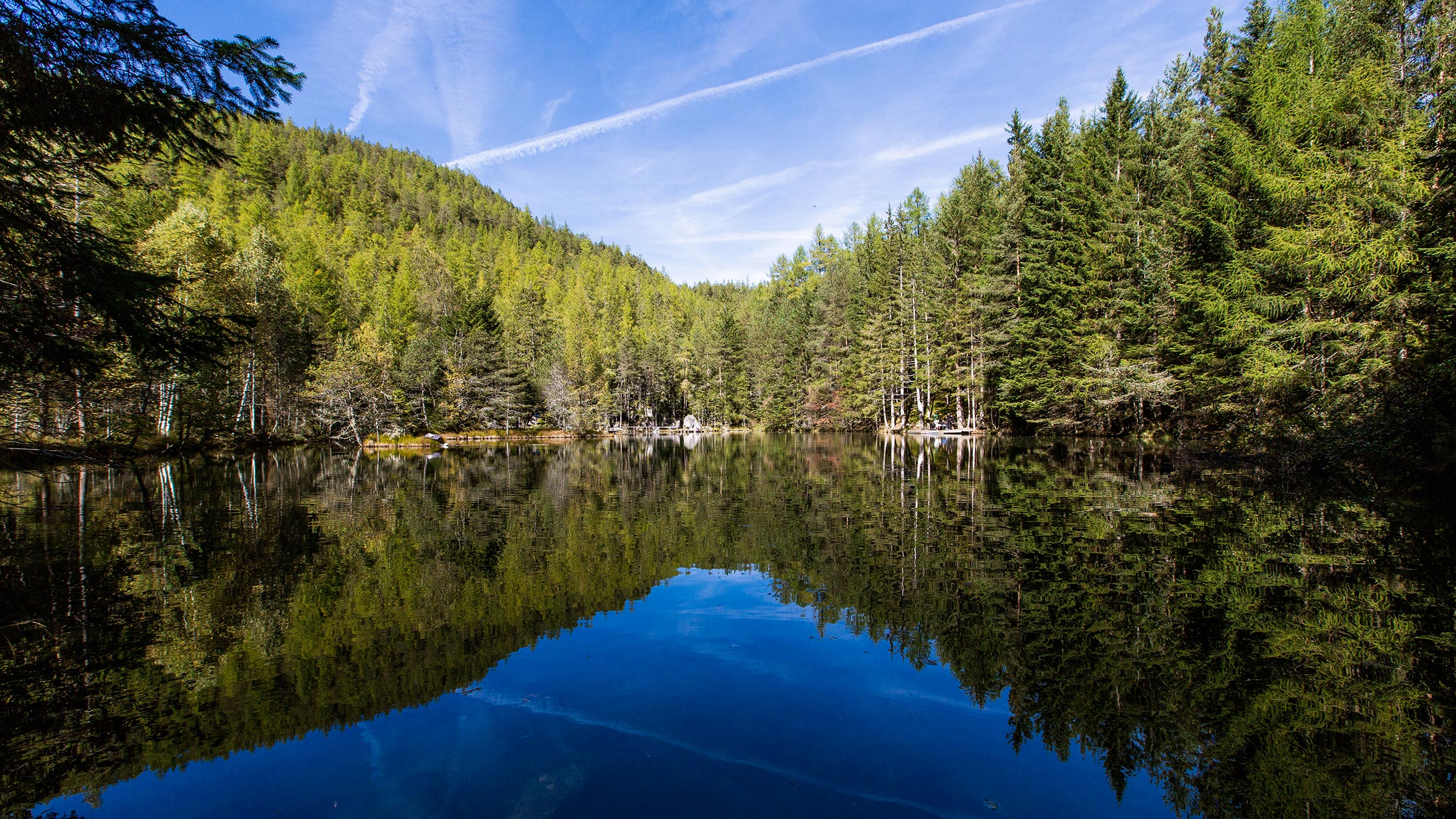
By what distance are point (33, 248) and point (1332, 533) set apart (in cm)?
1985

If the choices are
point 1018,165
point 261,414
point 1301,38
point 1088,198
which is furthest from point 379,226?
point 1301,38

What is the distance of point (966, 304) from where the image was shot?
42281 mm

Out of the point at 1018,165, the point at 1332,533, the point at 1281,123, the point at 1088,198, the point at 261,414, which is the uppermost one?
the point at 1018,165

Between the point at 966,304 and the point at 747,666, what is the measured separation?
40.8 m

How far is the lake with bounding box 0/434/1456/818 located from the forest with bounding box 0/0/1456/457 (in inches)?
132

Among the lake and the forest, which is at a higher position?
the forest

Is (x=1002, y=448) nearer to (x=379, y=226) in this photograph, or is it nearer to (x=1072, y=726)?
(x=1072, y=726)

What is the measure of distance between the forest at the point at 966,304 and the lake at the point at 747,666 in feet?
11.0

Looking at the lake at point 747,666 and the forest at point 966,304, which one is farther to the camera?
the forest at point 966,304

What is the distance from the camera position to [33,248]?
639cm

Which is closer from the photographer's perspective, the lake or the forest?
the lake

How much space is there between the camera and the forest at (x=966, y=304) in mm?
7672

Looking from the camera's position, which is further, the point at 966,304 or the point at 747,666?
the point at 966,304

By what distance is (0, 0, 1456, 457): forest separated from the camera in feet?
25.2
